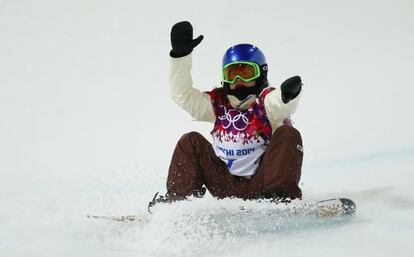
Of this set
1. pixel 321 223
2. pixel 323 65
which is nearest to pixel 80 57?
pixel 323 65

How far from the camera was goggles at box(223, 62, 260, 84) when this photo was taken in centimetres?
266

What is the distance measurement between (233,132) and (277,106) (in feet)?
0.74

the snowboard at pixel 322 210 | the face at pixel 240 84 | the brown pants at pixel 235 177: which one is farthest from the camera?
the face at pixel 240 84

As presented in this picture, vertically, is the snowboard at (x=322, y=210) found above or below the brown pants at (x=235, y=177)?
below

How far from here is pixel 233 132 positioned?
104 inches

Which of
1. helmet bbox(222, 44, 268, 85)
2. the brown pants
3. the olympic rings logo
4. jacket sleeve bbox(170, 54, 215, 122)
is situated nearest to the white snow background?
the brown pants

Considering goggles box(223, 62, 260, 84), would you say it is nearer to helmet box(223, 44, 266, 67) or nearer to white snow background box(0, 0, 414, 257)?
helmet box(223, 44, 266, 67)

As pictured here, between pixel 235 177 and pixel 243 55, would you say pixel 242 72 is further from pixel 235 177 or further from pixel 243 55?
pixel 235 177

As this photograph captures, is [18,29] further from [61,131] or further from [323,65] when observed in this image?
[323,65]

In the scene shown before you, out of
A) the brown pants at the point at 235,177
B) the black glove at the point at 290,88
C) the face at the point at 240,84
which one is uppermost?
the face at the point at 240,84

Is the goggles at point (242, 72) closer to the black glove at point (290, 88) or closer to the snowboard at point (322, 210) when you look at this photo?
the black glove at point (290, 88)

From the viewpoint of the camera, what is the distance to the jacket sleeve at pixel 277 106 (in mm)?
2488

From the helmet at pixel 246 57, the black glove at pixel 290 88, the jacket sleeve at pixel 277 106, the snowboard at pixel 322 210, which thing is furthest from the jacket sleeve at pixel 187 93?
the snowboard at pixel 322 210

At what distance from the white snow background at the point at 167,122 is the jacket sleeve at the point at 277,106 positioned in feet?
1.34
